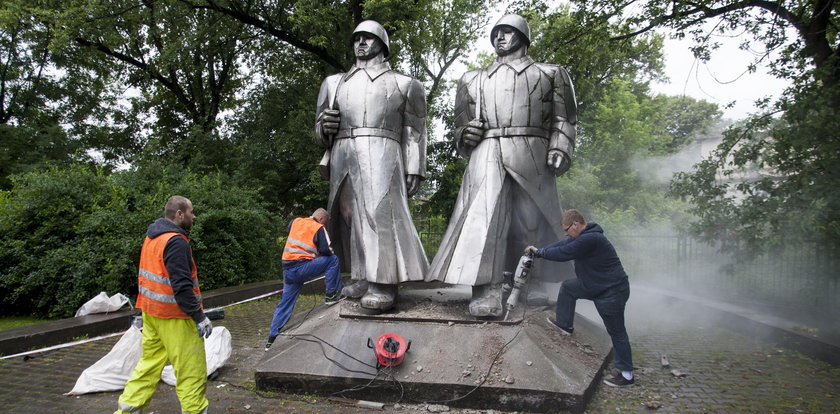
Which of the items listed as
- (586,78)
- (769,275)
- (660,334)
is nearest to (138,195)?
(660,334)

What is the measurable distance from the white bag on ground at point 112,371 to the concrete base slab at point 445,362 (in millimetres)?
1173

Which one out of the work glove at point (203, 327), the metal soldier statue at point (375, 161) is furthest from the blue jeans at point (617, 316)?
the work glove at point (203, 327)

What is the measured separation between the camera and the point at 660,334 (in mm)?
7406

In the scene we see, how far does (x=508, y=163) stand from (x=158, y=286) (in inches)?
128

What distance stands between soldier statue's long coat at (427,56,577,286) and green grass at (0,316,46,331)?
6911 mm

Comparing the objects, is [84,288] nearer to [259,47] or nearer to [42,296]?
[42,296]

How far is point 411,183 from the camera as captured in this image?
5555mm

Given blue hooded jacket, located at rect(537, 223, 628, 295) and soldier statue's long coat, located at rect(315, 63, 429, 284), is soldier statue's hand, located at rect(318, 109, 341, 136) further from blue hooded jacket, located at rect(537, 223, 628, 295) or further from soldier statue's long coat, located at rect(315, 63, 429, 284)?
blue hooded jacket, located at rect(537, 223, 628, 295)

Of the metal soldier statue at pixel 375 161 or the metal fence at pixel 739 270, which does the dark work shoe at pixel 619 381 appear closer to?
the metal soldier statue at pixel 375 161

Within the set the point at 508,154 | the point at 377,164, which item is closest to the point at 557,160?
the point at 508,154

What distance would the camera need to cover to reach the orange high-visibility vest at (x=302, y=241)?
5.88 metres

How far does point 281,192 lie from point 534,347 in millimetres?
12353

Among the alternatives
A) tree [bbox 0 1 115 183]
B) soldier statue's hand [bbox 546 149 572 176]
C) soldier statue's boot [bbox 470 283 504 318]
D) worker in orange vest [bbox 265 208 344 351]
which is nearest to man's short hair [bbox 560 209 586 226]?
soldier statue's hand [bbox 546 149 572 176]

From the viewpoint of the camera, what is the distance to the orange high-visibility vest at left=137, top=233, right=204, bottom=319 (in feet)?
11.3
